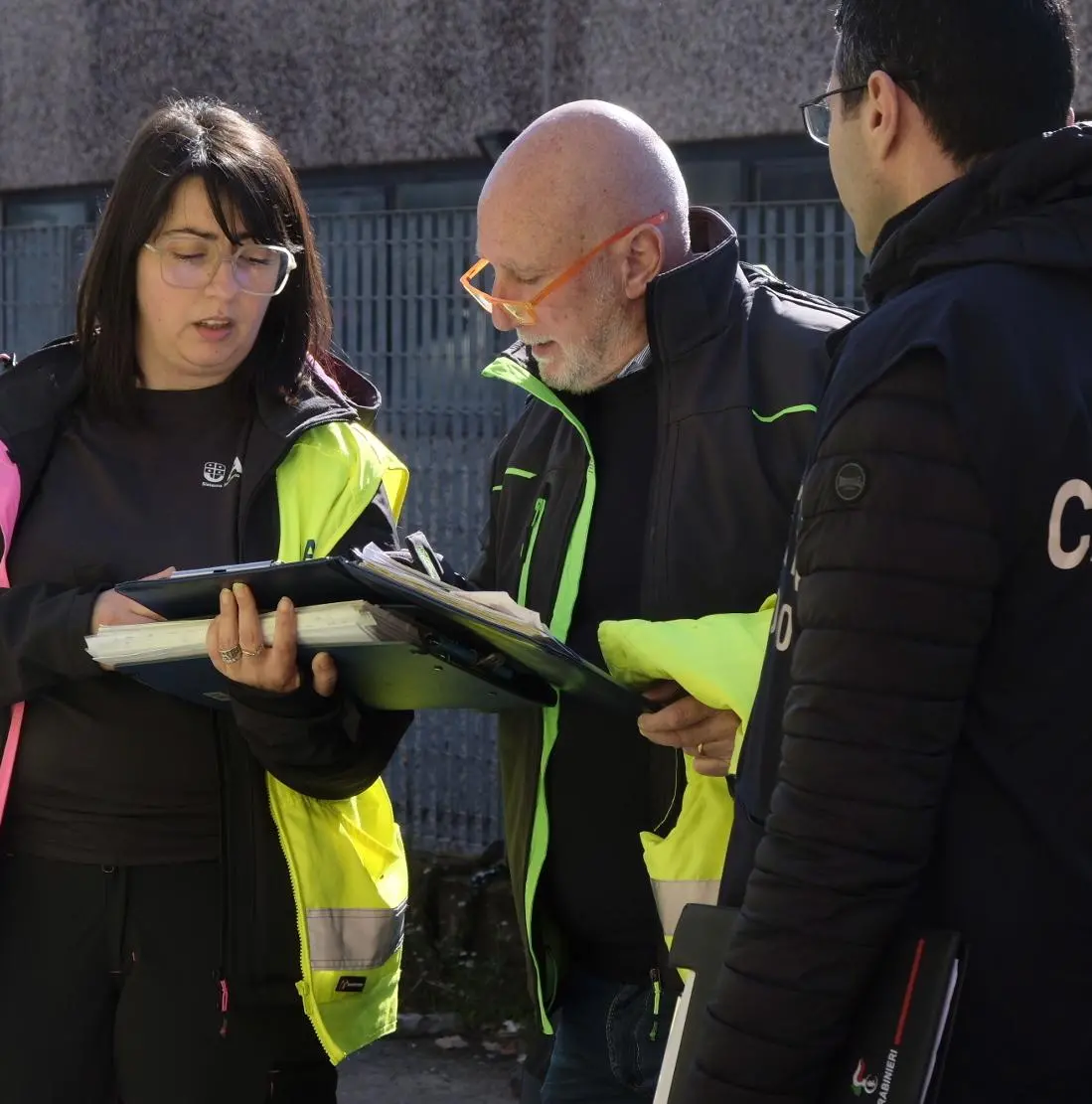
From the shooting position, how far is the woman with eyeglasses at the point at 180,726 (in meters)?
2.55

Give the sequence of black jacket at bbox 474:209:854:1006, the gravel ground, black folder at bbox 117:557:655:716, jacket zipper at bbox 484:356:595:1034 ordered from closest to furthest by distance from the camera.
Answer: black folder at bbox 117:557:655:716
black jacket at bbox 474:209:854:1006
jacket zipper at bbox 484:356:595:1034
the gravel ground

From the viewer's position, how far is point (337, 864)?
264cm

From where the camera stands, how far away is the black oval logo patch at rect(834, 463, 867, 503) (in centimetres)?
153

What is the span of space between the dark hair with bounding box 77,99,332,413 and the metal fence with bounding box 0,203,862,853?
249cm

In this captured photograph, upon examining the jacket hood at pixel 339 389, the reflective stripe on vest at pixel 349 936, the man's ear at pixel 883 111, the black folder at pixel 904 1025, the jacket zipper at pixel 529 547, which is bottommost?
the reflective stripe on vest at pixel 349 936

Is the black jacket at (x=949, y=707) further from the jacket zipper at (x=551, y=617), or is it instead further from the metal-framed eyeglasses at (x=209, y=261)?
the metal-framed eyeglasses at (x=209, y=261)

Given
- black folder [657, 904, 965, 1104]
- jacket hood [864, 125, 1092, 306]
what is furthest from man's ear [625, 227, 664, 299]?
black folder [657, 904, 965, 1104]

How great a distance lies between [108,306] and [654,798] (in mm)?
1231

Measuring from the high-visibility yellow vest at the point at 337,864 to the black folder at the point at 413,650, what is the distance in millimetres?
267

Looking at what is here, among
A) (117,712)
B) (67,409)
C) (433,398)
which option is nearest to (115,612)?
(117,712)

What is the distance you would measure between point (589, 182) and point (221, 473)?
0.76 metres

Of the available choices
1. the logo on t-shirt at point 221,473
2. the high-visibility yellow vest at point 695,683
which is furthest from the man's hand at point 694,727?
the logo on t-shirt at point 221,473

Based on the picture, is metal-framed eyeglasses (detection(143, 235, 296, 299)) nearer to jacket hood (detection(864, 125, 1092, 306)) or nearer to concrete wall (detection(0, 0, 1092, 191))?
jacket hood (detection(864, 125, 1092, 306))

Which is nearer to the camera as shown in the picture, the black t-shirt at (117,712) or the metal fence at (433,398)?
the black t-shirt at (117,712)
